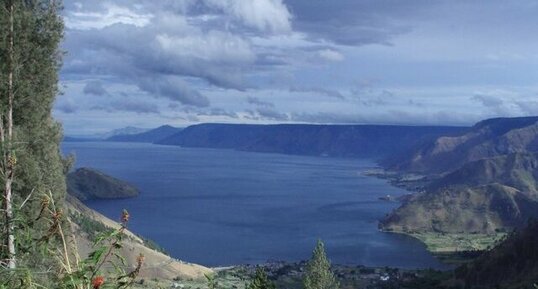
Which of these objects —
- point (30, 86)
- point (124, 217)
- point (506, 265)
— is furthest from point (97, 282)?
point (506, 265)


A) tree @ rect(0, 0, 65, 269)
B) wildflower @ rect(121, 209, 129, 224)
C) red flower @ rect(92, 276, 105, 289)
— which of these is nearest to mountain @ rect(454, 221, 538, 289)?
tree @ rect(0, 0, 65, 269)

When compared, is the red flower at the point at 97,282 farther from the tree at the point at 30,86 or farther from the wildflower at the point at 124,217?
the tree at the point at 30,86

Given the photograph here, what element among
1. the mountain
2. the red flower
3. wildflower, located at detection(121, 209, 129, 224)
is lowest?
the mountain

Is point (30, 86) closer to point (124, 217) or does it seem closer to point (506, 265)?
point (124, 217)

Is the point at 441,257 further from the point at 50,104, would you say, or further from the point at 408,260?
the point at 50,104

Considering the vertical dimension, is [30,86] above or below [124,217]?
above

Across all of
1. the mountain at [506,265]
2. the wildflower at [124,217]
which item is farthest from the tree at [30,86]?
the mountain at [506,265]

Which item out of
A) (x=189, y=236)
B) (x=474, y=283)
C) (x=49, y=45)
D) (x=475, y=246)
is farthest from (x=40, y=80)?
(x=475, y=246)

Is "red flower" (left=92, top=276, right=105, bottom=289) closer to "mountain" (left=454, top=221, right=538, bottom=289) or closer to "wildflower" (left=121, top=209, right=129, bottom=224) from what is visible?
"wildflower" (left=121, top=209, right=129, bottom=224)
